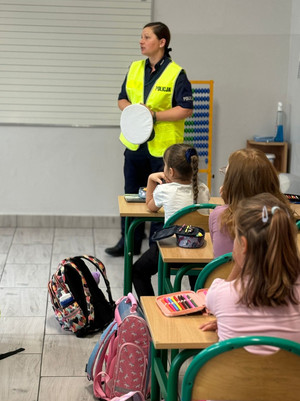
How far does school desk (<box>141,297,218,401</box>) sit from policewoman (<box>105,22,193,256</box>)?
99.0 inches

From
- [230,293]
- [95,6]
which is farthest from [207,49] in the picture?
[230,293]

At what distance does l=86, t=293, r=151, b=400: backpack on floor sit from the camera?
8.96 ft

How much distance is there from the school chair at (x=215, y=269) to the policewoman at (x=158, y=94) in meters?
2.31

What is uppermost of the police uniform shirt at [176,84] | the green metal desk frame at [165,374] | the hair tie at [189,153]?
the police uniform shirt at [176,84]

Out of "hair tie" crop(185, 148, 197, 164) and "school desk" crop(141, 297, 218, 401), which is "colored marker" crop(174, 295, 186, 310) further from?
"hair tie" crop(185, 148, 197, 164)

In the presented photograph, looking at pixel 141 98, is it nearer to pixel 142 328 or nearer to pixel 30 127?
pixel 30 127

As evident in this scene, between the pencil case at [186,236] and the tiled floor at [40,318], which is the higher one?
the pencil case at [186,236]

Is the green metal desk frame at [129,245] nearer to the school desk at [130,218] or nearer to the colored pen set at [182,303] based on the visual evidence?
the school desk at [130,218]

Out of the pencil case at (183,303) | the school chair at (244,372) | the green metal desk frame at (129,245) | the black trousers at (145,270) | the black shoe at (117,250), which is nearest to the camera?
the school chair at (244,372)

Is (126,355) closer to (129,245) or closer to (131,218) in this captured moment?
(129,245)

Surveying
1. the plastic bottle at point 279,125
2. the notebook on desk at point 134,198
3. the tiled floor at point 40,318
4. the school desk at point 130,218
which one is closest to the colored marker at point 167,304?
the tiled floor at point 40,318

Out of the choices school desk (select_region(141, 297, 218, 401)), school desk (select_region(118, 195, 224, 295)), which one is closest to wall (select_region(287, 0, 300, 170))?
school desk (select_region(118, 195, 224, 295))

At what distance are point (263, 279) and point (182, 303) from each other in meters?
0.51

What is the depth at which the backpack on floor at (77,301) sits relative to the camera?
11.6ft
